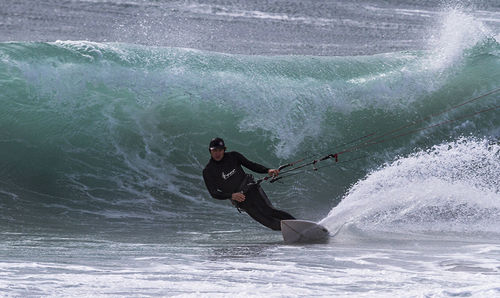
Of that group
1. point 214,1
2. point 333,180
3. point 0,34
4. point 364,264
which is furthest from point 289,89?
point 214,1

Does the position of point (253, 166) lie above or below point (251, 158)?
below

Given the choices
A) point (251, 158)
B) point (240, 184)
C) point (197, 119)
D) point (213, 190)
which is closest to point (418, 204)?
point (240, 184)

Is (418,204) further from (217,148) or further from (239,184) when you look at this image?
(217,148)

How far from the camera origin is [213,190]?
8.08m

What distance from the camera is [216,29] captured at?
2250 cm

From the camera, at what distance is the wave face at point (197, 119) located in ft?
→ 36.5

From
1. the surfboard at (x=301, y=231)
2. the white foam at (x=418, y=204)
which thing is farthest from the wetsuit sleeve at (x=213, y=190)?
the white foam at (x=418, y=204)

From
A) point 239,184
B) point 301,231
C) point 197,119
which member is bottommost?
point 301,231

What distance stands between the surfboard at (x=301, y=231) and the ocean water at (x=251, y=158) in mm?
180

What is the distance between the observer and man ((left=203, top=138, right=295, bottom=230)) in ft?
26.6

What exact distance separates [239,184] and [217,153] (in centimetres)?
48

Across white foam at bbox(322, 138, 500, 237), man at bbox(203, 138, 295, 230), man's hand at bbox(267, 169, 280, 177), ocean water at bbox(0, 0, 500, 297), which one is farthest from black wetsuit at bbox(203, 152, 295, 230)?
white foam at bbox(322, 138, 500, 237)

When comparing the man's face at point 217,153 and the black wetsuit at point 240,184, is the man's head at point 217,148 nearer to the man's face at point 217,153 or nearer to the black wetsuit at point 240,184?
the man's face at point 217,153

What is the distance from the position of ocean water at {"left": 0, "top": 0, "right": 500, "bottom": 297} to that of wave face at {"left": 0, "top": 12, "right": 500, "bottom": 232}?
3cm
